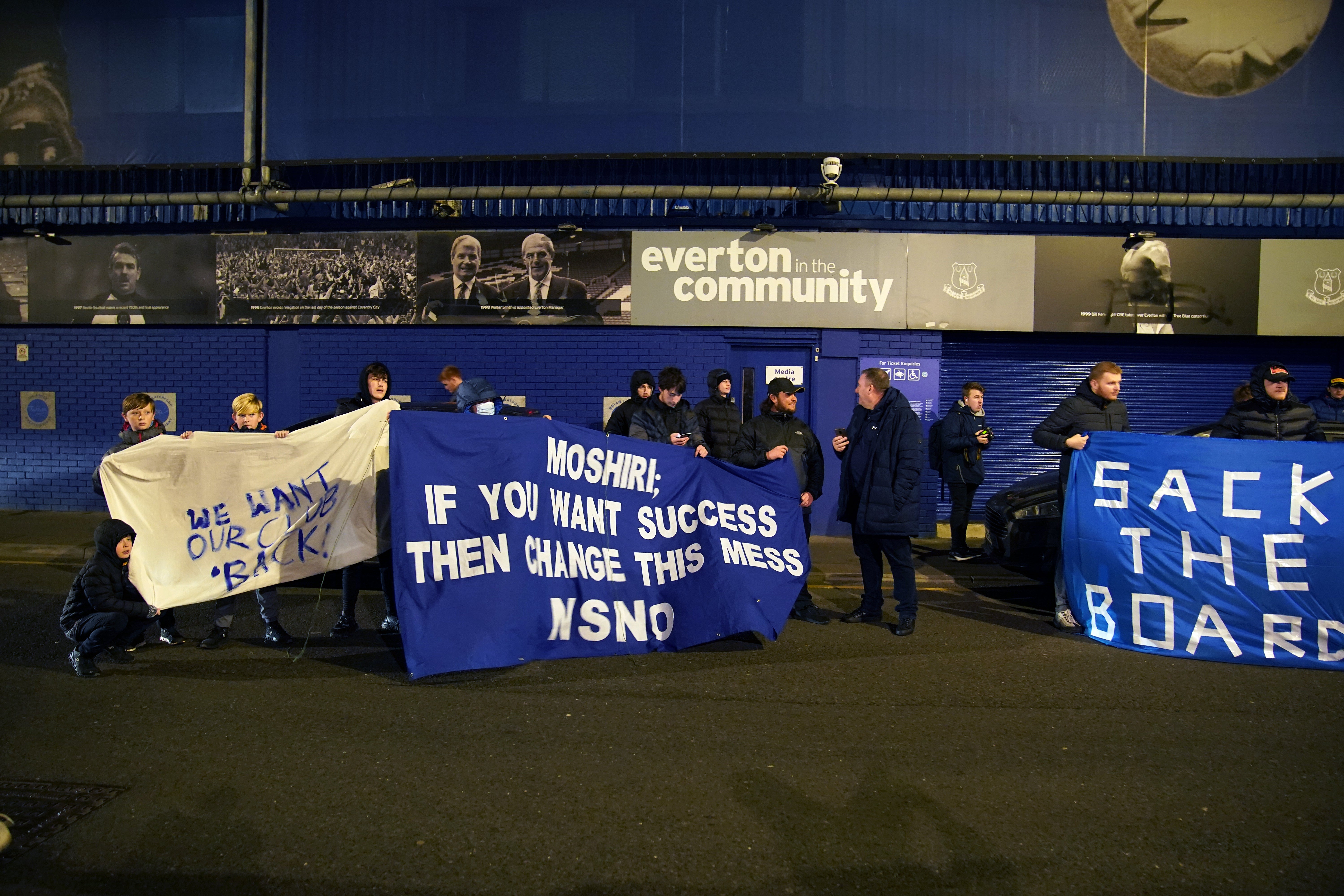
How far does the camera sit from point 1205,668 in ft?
19.9

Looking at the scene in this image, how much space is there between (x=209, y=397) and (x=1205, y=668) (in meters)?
12.4

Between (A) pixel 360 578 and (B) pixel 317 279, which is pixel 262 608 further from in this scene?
(B) pixel 317 279

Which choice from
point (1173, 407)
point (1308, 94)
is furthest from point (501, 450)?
point (1308, 94)

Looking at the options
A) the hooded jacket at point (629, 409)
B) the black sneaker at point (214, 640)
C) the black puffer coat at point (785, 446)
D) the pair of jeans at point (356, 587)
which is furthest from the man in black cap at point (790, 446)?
the black sneaker at point (214, 640)

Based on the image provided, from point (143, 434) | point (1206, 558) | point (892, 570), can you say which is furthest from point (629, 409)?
point (1206, 558)

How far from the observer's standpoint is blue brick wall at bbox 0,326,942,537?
487 inches

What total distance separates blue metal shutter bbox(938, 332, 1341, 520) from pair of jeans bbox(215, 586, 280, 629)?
8.87 m

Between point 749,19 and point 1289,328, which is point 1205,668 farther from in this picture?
point 749,19

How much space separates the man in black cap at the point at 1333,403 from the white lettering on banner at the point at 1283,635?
225 inches

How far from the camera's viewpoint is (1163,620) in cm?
643

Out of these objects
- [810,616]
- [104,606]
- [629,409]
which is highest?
[629,409]

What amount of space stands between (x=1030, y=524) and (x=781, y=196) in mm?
5400

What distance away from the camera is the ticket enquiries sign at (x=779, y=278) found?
12.0 metres

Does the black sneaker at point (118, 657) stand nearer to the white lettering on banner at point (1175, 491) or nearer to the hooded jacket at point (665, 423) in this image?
the hooded jacket at point (665, 423)
